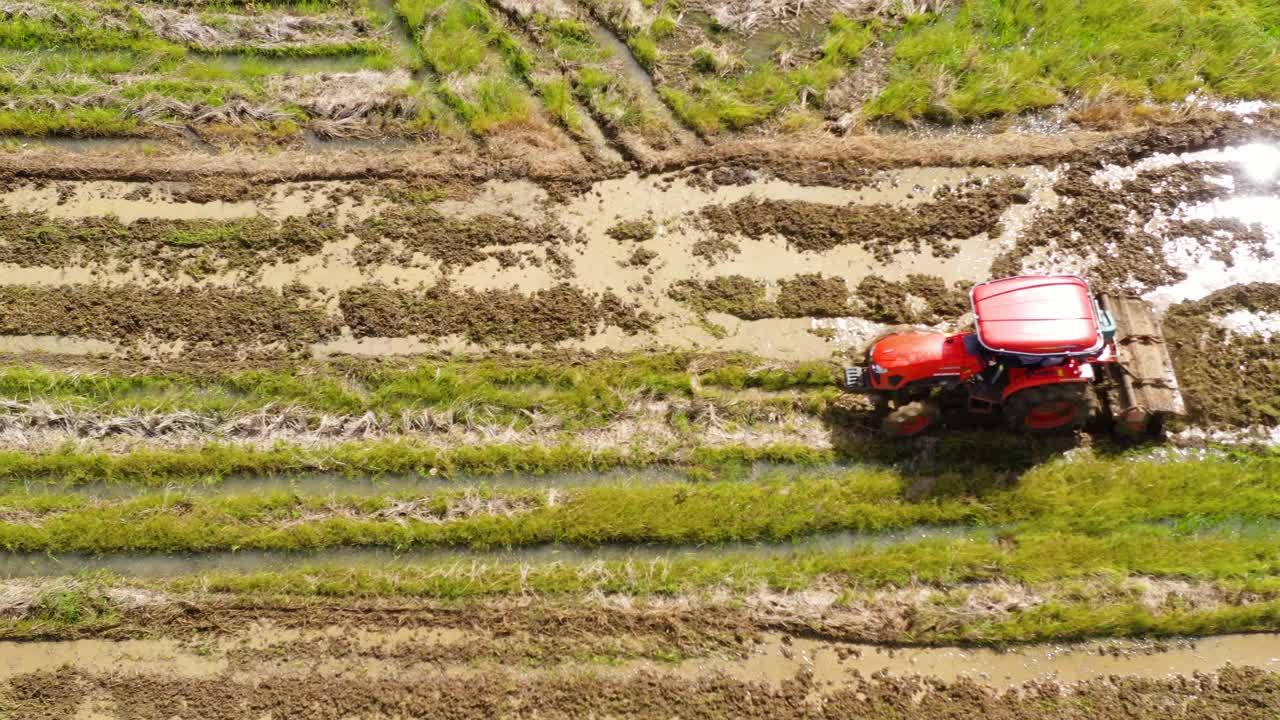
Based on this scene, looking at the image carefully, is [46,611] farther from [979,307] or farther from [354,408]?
[979,307]

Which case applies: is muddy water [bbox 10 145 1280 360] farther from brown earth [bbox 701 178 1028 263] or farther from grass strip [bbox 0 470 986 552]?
grass strip [bbox 0 470 986 552]

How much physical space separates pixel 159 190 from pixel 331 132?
7.85 feet

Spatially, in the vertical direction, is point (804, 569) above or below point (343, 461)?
below

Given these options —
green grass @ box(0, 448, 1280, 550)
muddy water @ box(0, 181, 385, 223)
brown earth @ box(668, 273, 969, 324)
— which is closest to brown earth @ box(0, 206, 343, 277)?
muddy water @ box(0, 181, 385, 223)

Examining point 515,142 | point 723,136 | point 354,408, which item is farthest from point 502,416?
point 723,136

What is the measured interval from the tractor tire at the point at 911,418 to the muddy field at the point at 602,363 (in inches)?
13.7

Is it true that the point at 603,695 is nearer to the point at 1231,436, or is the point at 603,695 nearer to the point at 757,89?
the point at 1231,436

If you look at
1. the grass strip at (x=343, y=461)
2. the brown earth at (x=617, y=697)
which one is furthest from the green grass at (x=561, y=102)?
the brown earth at (x=617, y=697)

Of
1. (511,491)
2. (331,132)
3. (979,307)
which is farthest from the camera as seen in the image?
(331,132)

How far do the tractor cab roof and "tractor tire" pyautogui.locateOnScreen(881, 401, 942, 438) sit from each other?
1.05m

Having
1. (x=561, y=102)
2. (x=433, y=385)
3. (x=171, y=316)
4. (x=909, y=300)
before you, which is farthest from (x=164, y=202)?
(x=909, y=300)

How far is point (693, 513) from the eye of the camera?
23.7 feet

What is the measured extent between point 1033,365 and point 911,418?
1204mm

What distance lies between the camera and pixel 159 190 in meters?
9.21
